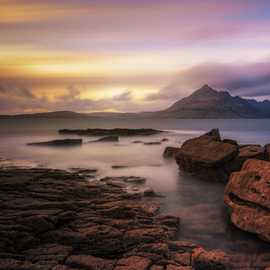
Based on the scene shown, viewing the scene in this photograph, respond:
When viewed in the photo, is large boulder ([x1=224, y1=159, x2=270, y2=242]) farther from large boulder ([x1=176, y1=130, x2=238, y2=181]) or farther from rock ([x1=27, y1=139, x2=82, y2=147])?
rock ([x1=27, y1=139, x2=82, y2=147])

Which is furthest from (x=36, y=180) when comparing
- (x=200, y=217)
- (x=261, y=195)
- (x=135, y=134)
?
(x=135, y=134)

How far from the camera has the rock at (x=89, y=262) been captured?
26.2ft

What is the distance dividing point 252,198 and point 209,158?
9471mm

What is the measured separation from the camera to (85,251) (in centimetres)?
917

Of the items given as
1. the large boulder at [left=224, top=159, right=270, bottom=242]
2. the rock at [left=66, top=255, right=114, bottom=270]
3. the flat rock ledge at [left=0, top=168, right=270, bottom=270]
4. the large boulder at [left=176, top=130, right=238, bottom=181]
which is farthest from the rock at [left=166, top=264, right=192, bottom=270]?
the large boulder at [left=176, top=130, right=238, bottom=181]

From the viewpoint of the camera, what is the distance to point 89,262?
8.18m

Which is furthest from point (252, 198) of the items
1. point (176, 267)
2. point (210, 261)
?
point (176, 267)

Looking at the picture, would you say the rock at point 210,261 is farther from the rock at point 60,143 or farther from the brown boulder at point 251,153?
the rock at point 60,143

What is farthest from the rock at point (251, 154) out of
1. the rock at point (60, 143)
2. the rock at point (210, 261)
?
the rock at point (60, 143)

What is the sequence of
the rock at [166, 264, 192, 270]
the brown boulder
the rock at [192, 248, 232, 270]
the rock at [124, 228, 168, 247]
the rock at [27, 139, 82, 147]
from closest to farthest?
the rock at [166, 264, 192, 270] < the rock at [192, 248, 232, 270] < the rock at [124, 228, 168, 247] < the brown boulder < the rock at [27, 139, 82, 147]

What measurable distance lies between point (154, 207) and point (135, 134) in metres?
66.7

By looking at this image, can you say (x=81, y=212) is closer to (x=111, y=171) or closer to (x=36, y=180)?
(x=36, y=180)

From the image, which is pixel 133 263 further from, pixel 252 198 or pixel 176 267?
pixel 252 198

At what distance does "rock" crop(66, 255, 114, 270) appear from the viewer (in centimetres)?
798
